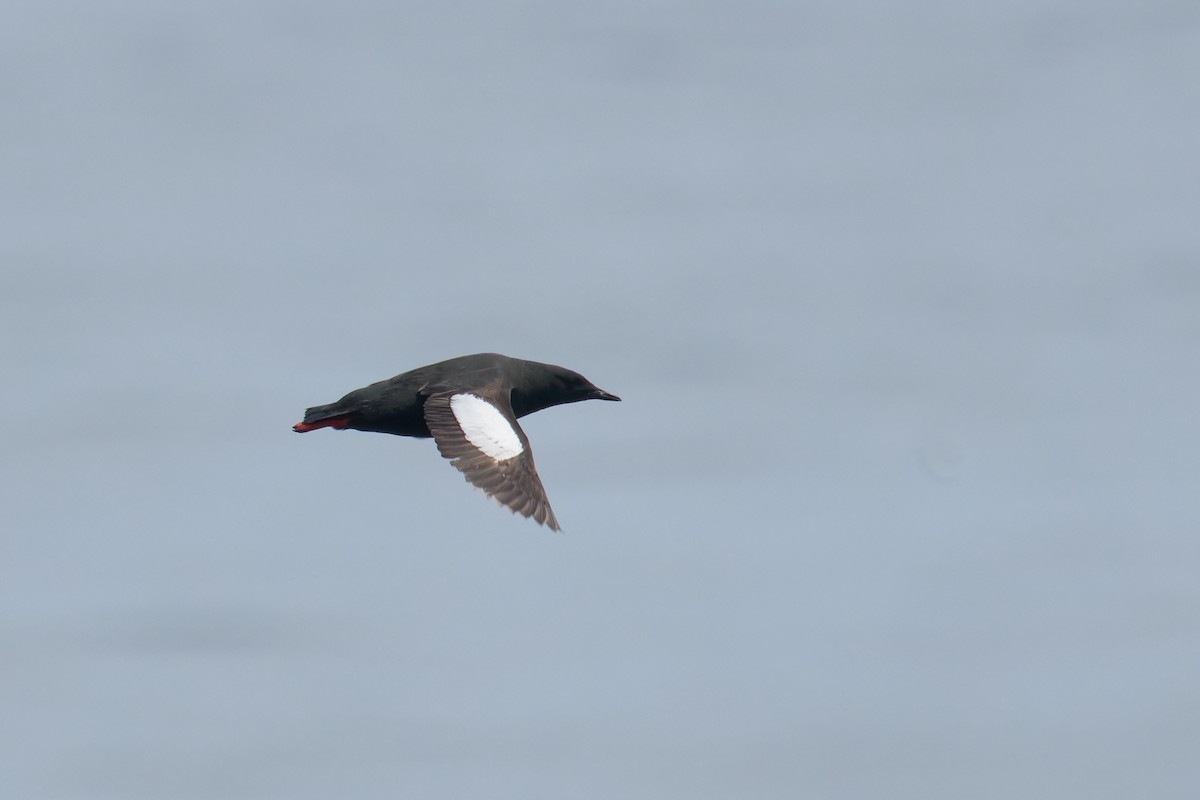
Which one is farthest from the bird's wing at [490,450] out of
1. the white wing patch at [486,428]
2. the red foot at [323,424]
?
the red foot at [323,424]

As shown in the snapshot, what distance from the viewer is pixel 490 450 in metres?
23.4

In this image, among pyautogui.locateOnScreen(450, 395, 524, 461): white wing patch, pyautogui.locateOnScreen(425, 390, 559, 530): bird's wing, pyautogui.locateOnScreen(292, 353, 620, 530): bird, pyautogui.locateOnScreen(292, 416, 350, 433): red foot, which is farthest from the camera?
pyautogui.locateOnScreen(292, 416, 350, 433): red foot

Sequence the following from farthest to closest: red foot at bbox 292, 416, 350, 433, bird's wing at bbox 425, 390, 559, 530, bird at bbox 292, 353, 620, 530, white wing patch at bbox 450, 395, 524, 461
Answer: red foot at bbox 292, 416, 350, 433 → white wing patch at bbox 450, 395, 524, 461 → bird at bbox 292, 353, 620, 530 → bird's wing at bbox 425, 390, 559, 530

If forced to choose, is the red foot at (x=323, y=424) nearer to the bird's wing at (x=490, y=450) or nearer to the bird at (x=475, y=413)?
the bird at (x=475, y=413)

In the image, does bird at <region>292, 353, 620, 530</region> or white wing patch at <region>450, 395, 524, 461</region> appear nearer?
bird at <region>292, 353, 620, 530</region>

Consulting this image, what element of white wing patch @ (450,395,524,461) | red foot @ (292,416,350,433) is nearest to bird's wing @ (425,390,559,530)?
white wing patch @ (450,395,524,461)

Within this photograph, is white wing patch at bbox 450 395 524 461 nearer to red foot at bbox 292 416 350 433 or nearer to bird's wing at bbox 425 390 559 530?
bird's wing at bbox 425 390 559 530

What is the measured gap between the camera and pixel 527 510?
23.0 meters

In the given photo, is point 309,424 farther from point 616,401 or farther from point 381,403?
point 616,401

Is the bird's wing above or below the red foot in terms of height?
below

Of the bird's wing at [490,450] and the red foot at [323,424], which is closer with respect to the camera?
the bird's wing at [490,450]

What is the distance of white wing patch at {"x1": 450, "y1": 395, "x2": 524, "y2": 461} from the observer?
2348 cm

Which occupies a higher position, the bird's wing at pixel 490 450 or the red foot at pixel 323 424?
the red foot at pixel 323 424

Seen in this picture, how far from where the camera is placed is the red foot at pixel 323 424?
979 inches
